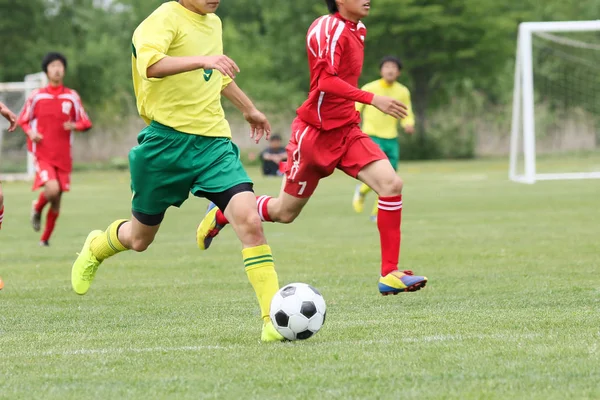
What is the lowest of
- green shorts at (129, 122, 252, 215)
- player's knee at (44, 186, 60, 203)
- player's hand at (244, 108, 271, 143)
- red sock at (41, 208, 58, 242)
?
red sock at (41, 208, 58, 242)

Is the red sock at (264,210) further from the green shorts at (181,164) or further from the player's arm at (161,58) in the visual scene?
the player's arm at (161,58)

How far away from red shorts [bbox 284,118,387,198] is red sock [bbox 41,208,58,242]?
536 centimetres

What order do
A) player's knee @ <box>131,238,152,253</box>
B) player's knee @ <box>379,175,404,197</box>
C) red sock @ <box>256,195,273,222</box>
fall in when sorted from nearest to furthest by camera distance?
player's knee @ <box>131,238,152,253</box>, player's knee @ <box>379,175,404,197</box>, red sock @ <box>256,195,273,222</box>

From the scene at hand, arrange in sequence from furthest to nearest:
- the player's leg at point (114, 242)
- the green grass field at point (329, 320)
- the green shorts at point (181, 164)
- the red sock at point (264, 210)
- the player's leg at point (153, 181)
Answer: the red sock at point (264, 210) < the player's leg at point (114, 242) < the player's leg at point (153, 181) < the green shorts at point (181, 164) < the green grass field at point (329, 320)

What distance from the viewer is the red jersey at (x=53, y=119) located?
1327 cm

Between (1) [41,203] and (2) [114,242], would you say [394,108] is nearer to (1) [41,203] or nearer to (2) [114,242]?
(2) [114,242]

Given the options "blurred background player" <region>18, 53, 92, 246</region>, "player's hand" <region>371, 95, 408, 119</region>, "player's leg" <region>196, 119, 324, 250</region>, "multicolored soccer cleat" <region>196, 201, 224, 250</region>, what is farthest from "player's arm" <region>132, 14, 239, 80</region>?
"blurred background player" <region>18, 53, 92, 246</region>

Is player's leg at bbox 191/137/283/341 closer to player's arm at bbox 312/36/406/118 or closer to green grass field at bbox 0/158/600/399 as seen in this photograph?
green grass field at bbox 0/158/600/399

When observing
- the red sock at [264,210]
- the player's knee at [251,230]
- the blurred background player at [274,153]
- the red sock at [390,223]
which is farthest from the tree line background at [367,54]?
the player's knee at [251,230]

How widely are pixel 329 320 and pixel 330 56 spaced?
2.04 meters

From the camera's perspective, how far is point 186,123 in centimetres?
631

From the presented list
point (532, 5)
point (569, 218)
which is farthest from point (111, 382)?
point (532, 5)

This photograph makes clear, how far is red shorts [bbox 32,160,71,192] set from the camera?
1316 cm

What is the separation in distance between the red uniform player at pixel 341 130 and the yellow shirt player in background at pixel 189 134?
1252mm
